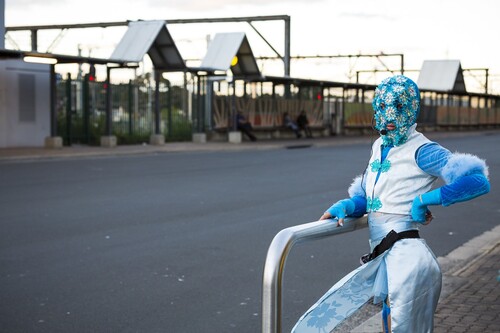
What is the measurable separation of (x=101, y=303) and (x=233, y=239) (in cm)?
308

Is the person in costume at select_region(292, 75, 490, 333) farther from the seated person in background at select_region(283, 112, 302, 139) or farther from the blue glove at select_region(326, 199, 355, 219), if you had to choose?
the seated person in background at select_region(283, 112, 302, 139)

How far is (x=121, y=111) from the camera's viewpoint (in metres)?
32.1

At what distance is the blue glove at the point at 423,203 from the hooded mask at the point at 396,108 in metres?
0.29

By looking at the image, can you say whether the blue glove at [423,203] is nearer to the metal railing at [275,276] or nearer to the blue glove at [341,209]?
the blue glove at [341,209]

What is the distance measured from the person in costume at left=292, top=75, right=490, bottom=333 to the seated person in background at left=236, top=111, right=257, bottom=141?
33.3m

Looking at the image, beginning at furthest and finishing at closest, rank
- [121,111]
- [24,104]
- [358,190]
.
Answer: [121,111] < [24,104] < [358,190]

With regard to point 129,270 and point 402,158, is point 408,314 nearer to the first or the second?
point 402,158

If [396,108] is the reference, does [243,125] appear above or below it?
below


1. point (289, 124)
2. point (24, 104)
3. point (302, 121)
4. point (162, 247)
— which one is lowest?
point (162, 247)

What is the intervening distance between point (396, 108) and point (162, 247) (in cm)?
552

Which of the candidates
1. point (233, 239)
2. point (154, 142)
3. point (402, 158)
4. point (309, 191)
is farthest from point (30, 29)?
point (402, 158)

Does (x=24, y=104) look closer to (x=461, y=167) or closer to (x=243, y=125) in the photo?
(x=243, y=125)

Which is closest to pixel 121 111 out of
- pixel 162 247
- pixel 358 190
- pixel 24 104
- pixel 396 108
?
pixel 24 104

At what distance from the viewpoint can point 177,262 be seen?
779cm
